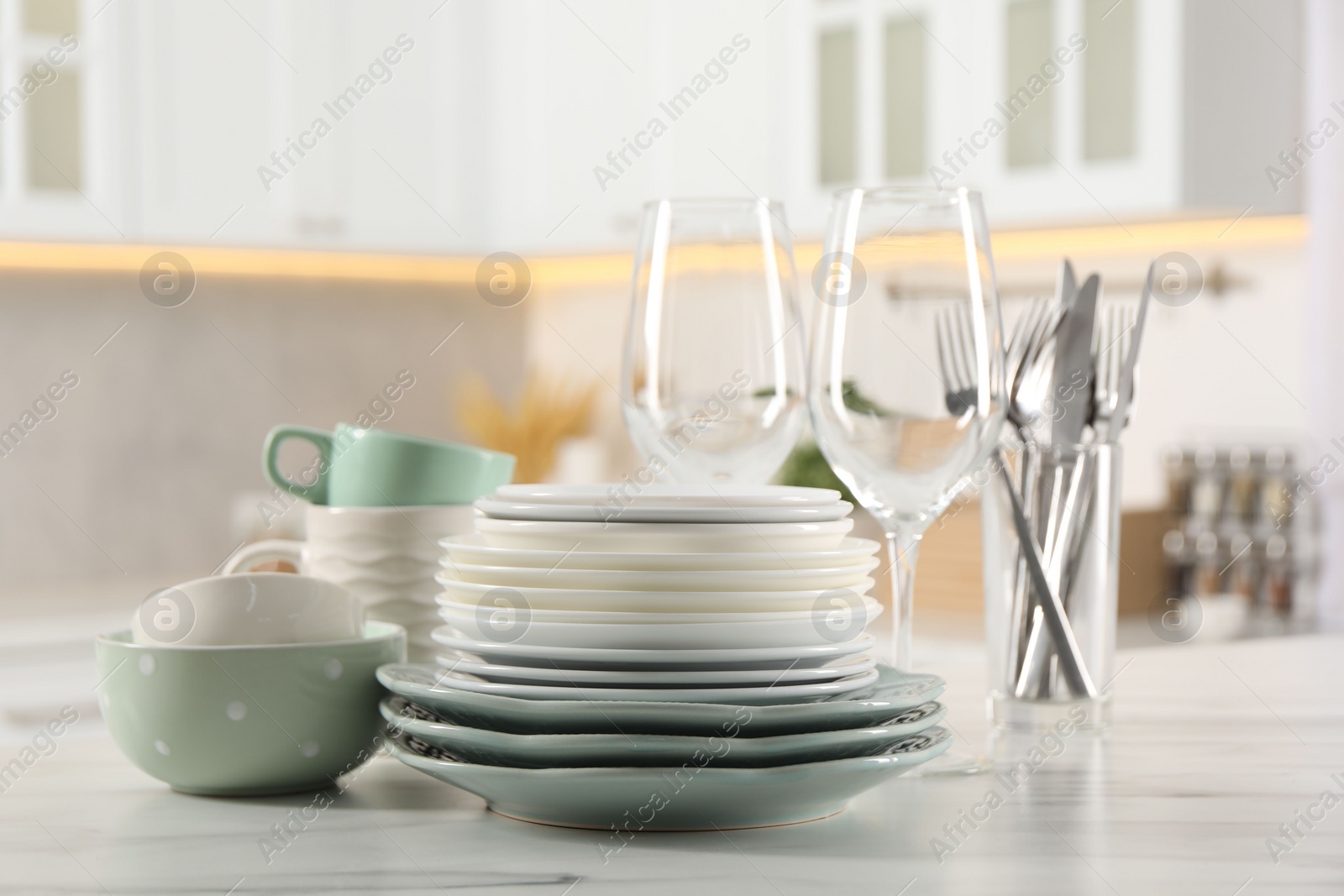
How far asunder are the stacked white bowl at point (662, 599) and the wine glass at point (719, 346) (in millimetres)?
119

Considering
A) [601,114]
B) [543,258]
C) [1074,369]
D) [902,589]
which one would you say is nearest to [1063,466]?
[1074,369]

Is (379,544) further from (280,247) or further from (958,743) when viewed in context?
(280,247)

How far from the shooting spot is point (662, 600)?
55 centimetres

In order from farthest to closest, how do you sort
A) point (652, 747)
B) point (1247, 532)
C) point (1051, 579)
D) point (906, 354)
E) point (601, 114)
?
point (601, 114) < point (1247, 532) < point (1051, 579) < point (906, 354) < point (652, 747)

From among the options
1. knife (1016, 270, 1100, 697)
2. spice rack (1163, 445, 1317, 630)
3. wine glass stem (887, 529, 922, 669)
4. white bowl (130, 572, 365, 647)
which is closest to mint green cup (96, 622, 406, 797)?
white bowl (130, 572, 365, 647)

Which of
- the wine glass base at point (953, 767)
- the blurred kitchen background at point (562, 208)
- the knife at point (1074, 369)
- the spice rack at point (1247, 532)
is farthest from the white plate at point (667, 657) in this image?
the spice rack at point (1247, 532)

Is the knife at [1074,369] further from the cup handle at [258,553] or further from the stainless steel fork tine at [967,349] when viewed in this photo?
the cup handle at [258,553]

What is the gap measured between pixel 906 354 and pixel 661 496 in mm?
147

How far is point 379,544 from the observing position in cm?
73

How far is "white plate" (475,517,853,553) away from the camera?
56 cm

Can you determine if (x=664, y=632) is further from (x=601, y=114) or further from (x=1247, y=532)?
(x=601, y=114)

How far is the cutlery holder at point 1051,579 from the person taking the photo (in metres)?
0.76

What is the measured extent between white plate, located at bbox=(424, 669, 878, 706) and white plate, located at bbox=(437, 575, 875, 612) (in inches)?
1.2

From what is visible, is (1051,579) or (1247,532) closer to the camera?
(1051,579)
